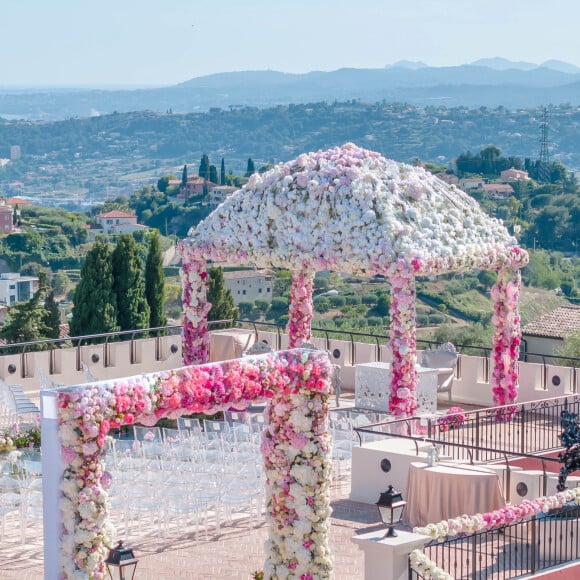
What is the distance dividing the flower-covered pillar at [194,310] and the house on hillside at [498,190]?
123 meters

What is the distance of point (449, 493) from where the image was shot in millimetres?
14359

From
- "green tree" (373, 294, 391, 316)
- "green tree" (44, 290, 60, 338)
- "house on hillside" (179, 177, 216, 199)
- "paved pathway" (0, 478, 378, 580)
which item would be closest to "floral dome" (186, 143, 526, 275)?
"paved pathway" (0, 478, 378, 580)

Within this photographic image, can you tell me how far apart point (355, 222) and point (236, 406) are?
8417 millimetres

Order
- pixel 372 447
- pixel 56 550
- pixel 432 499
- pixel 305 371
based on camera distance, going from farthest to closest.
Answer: pixel 372 447, pixel 432 499, pixel 305 371, pixel 56 550

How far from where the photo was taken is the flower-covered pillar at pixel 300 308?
21531 millimetres

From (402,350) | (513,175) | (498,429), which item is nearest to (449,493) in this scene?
(402,350)

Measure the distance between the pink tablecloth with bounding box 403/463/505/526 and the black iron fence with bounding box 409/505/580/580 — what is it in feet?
3.62

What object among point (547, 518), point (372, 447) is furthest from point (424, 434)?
point (547, 518)

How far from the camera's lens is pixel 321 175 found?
19.9m

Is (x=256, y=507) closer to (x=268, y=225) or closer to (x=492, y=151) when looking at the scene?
(x=268, y=225)

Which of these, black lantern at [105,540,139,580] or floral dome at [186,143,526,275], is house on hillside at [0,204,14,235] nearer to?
floral dome at [186,143,526,275]

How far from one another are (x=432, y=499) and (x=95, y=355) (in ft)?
31.9

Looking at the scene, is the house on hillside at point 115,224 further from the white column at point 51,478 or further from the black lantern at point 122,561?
the white column at point 51,478

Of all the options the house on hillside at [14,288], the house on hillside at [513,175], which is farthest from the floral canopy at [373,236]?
the house on hillside at [513,175]
